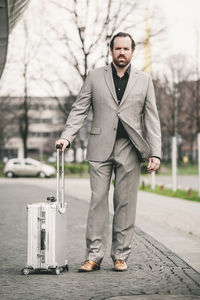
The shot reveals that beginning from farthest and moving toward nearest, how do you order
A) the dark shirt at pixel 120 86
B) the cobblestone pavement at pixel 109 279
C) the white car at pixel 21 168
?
the white car at pixel 21 168 < the dark shirt at pixel 120 86 < the cobblestone pavement at pixel 109 279

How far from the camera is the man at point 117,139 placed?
20.4ft

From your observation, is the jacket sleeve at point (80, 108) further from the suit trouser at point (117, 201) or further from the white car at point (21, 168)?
the white car at point (21, 168)

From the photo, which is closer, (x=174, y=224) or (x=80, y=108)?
(x=80, y=108)

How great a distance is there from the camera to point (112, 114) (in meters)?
6.23

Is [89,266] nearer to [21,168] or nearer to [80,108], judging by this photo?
[80,108]

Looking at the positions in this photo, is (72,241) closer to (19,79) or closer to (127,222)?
(127,222)

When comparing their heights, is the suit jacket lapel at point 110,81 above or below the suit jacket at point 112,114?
above

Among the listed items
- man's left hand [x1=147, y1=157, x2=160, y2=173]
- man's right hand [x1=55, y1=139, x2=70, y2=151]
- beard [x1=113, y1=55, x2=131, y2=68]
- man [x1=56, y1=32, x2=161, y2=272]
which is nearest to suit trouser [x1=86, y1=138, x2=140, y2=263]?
man [x1=56, y1=32, x2=161, y2=272]

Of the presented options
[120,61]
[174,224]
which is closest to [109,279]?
[120,61]

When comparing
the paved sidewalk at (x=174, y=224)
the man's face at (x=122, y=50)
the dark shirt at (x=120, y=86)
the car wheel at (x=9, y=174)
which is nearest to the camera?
the man's face at (x=122, y=50)

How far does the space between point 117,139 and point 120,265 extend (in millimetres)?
1052

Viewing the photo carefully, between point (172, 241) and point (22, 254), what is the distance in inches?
83.2

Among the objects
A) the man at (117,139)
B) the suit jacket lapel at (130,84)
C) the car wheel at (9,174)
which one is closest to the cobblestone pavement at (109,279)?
the man at (117,139)

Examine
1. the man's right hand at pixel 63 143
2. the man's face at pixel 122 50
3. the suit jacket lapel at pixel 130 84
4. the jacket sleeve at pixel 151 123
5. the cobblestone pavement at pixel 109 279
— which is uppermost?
the man's face at pixel 122 50
